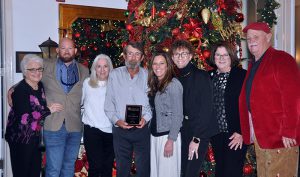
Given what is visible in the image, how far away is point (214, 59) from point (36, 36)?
318cm

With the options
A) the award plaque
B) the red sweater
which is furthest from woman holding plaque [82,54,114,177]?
the red sweater

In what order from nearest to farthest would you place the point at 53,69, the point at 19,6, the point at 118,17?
the point at 53,69
the point at 19,6
the point at 118,17

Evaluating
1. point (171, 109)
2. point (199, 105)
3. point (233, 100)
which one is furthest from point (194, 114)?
point (233, 100)

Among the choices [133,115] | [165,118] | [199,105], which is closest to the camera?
[199,105]

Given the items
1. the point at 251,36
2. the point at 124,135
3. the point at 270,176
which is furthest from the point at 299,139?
the point at 124,135

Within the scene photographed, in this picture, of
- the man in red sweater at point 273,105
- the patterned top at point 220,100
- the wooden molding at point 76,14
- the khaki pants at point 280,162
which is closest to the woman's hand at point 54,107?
the patterned top at point 220,100

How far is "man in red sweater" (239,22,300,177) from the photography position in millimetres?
2922

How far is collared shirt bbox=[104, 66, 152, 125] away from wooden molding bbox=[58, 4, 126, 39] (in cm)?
253

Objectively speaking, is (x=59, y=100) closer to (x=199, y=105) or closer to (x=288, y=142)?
(x=199, y=105)

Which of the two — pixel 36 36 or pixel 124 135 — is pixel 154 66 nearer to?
pixel 124 135

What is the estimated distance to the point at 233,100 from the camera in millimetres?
3365

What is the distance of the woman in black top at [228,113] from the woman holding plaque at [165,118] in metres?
0.35

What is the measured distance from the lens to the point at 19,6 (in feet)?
18.3

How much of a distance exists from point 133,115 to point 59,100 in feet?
2.63
